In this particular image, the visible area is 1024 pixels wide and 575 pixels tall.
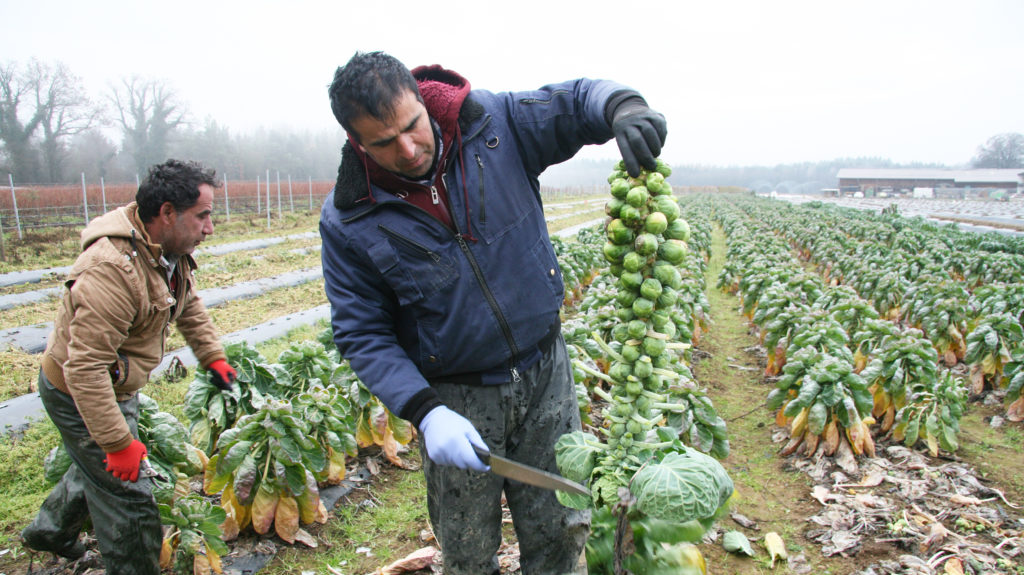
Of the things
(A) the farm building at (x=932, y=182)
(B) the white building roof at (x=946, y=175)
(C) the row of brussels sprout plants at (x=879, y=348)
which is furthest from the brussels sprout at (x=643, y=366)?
(B) the white building roof at (x=946, y=175)

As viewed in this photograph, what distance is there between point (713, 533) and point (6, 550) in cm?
446

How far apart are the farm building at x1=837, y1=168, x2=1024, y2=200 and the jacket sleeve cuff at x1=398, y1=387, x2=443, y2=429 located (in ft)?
259

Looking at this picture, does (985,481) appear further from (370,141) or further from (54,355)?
(54,355)

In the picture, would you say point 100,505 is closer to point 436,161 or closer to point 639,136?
point 436,161

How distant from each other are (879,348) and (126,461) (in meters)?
6.25

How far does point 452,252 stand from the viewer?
1978mm

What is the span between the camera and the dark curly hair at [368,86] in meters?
1.75

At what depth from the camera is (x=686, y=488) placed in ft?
5.59

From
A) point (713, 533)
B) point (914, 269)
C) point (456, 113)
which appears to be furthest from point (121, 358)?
point (914, 269)

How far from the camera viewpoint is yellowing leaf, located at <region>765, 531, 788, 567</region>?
11.7 ft

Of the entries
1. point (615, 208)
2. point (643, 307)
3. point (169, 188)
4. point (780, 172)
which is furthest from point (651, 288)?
point (780, 172)

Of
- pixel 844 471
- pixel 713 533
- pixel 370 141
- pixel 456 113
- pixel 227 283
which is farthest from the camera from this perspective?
pixel 227 283

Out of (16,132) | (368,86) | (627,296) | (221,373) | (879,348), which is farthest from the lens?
(16,132)

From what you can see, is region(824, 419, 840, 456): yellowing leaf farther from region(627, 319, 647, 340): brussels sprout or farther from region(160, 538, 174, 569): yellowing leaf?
region(160, 538, 174, 569): yellowing leaf
